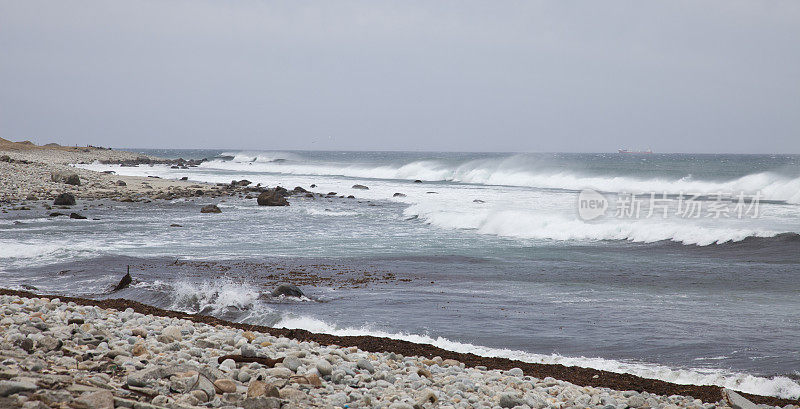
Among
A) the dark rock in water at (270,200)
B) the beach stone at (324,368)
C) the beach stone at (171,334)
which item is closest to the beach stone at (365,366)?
the beach stone at (324,368)

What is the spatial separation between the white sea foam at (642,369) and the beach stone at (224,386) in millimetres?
3565

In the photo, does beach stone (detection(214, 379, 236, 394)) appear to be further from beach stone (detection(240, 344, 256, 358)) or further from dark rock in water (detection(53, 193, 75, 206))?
dark rock in water (detection(53, 193, 75, 206))

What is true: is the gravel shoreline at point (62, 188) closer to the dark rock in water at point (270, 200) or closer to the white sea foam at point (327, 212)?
the dark rock in water at point (270, 200)

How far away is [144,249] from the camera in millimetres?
15367

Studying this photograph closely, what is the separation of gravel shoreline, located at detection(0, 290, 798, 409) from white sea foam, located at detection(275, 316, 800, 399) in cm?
44

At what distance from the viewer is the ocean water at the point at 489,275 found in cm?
795

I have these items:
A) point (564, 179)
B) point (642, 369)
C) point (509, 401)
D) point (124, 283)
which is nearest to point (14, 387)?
point (509, 401)

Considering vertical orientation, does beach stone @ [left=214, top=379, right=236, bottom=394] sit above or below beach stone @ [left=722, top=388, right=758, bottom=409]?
above

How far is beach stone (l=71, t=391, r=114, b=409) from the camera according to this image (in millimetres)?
3709

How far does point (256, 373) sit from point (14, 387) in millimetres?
1744

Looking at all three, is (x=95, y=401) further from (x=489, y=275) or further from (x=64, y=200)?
(x=64, y=200)

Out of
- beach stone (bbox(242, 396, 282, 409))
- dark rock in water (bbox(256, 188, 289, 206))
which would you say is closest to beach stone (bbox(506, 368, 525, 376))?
beach stone (bbox(242, 396, 282, 409))

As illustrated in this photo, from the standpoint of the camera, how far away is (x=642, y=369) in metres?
7.03

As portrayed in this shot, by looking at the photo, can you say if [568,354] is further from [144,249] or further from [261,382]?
[144,249]
